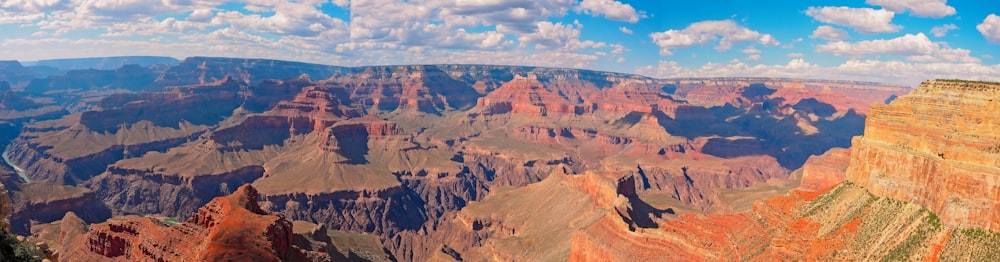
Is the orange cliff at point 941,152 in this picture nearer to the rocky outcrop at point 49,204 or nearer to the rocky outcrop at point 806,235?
the rocky outcrop at point 806,235

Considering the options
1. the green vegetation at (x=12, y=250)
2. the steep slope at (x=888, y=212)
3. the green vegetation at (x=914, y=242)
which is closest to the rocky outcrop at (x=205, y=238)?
the green vegetation at (x=12, y=250)

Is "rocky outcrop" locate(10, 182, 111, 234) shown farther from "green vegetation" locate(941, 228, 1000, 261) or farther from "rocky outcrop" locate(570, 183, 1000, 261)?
"green vegetation" locate(941, 228, 1000, 261)

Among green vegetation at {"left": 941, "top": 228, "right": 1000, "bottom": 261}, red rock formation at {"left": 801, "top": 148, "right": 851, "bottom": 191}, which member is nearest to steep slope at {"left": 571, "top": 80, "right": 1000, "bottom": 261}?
green vegetation at {"left": 941, "top": 228, "right": 1000, "bottom": 261}

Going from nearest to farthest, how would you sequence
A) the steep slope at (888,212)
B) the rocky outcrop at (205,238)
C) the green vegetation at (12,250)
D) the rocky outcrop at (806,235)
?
1. the green vegetation at (12,250)
2. the rocky outcrop at (205,238)
3. the steep slope at (888,212)
4. the rocky outcrop at (806,235)

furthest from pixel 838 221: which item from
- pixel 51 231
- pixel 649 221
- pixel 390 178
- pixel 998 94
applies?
pixel 390 178

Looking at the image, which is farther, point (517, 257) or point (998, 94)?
point (517, 257)

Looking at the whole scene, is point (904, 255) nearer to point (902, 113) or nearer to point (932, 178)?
point (932, 178)
